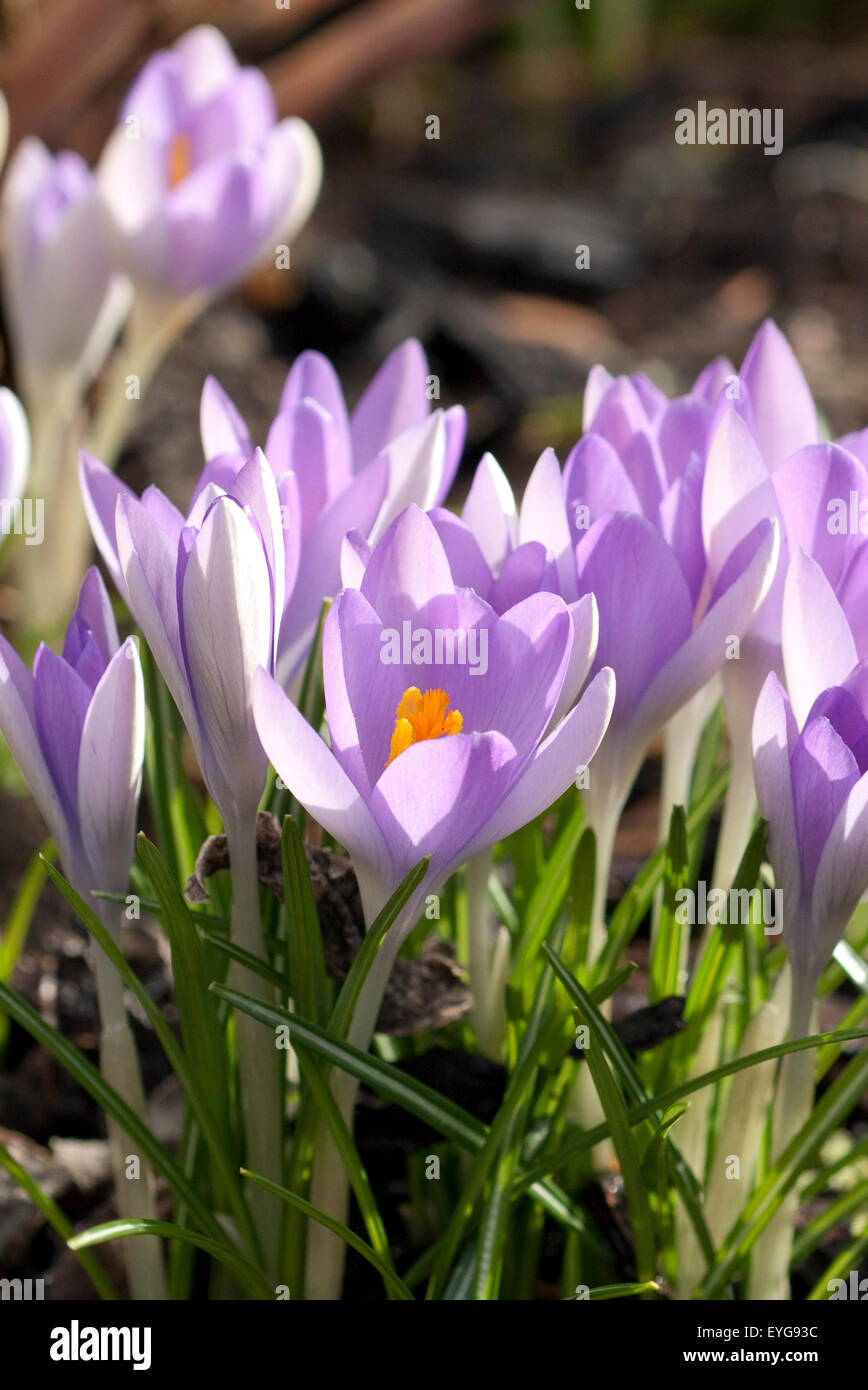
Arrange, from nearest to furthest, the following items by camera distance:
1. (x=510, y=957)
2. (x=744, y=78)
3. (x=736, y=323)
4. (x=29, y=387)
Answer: (x=510, y=957), (x=29, y=387), (x=736, y=323), (x=744, y=78)

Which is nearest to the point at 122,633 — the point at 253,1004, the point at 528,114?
the point at 253,1004

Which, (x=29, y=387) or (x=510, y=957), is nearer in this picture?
(x=510, y=957)

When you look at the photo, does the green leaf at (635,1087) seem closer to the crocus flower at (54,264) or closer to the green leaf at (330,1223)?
the green leaf at (330,1223)

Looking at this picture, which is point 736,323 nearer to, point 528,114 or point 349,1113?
point 528,114

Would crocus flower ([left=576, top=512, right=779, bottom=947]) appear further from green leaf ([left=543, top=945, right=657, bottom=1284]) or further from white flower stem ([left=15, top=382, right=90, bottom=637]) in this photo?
white flower stem ([left=15, top=382, right=90, bottom=637])

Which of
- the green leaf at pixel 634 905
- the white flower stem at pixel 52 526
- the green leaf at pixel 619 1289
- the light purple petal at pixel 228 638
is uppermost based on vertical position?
the white flower stem at pixel 52 526

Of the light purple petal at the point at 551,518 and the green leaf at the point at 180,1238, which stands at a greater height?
the light purple petal at the point at 551,518

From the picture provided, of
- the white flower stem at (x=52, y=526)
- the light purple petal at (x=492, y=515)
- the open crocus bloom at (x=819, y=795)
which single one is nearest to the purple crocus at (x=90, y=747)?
the light purple petal at (x=492, y=515)
